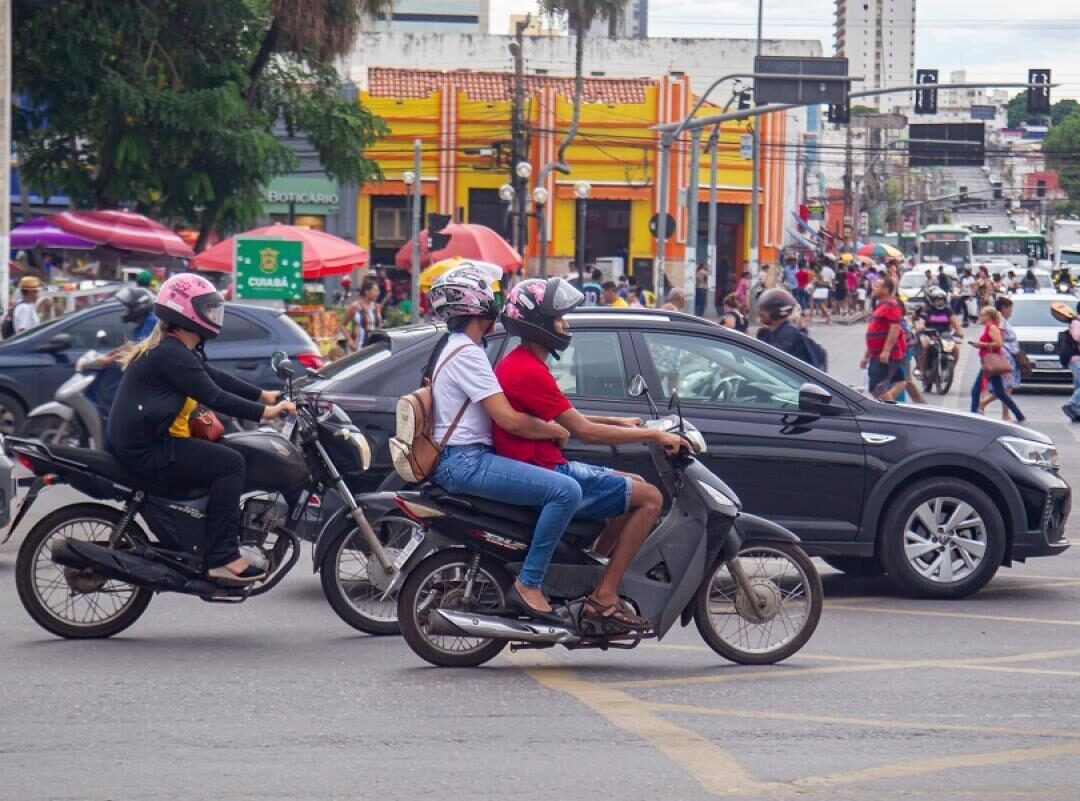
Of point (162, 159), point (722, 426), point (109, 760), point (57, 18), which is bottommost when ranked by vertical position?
point (109, 760)

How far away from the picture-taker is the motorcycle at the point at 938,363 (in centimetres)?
2941

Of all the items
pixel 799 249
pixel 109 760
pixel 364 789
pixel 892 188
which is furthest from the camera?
pixel 892 188

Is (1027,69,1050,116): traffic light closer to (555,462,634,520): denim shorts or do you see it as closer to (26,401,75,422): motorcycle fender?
(26,401,75,422): motorcycle fender

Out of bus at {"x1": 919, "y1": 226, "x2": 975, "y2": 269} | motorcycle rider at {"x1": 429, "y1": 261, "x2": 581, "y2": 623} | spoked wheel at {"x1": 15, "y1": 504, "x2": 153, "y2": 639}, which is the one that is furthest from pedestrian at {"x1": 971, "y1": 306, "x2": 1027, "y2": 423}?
bus at {"x1": 919, "y1": 226, "x2": 975, "y2": 269}

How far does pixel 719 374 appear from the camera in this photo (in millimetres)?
9656

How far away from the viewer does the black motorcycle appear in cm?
796

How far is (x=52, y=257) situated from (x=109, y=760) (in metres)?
26.3

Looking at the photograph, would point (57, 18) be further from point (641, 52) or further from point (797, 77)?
point (641, 52)

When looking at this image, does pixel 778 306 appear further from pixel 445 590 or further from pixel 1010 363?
pixel 1010 363

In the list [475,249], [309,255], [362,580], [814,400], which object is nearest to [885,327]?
[814,400]

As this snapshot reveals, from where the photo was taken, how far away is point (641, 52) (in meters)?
75.4

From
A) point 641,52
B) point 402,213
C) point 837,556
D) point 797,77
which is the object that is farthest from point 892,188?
point 837,556

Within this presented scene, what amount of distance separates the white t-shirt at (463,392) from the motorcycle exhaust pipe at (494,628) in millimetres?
730

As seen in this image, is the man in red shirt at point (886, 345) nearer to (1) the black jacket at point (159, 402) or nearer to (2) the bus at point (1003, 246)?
(1) the black jacket at point (159, 402)
